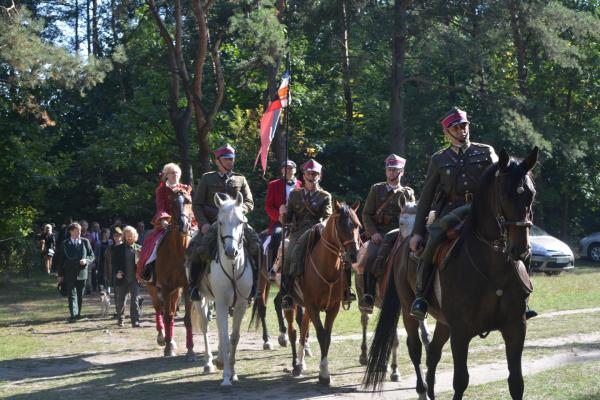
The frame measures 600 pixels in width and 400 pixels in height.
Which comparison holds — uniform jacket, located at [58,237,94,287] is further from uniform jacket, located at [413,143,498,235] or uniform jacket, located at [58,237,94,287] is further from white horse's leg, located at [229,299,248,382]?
uniform jacket, located at [413,143,498,235]

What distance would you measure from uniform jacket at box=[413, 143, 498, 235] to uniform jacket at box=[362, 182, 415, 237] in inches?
128

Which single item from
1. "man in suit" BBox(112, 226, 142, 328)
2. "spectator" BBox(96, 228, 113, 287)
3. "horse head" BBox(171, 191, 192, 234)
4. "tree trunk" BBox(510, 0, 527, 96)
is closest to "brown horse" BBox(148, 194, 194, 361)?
"horse head" BBox(171, 191, 192, 234)

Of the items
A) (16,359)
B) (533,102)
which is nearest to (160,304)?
(16,359)

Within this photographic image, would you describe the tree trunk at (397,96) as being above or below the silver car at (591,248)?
above

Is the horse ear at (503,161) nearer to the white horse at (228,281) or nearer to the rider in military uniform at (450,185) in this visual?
the rider in military uniform at (450,185)

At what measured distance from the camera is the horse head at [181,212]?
14398 millimetres

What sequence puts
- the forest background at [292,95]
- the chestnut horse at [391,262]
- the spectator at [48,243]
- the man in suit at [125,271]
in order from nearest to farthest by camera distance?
the chestnut horse at [391,262], the man in suit at [125,271], the forest background at [292,95], the spectator at [48,243]

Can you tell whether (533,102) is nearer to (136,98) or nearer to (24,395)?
(136,98)

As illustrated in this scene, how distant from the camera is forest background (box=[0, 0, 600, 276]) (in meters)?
27.8

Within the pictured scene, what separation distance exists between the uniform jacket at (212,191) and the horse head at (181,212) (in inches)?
33.2

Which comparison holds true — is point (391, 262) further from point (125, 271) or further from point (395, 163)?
point (125, 271)

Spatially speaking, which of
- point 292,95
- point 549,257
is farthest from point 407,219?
point 292,95

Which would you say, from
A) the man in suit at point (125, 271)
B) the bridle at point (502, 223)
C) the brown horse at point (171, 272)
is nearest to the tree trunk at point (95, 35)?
the man in suit at point (125, 271)

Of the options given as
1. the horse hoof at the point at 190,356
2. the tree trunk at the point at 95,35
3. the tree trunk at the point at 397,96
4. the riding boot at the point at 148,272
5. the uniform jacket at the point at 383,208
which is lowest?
the horse hoof at the point at 190,356
